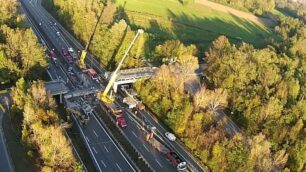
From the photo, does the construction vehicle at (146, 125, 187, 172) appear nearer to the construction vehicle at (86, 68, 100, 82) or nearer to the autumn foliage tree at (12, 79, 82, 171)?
the autumn foliage tree at (12, 79, 82, 171)

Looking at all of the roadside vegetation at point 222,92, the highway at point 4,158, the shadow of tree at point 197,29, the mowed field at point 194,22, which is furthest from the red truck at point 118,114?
the mowed field at point 194,22

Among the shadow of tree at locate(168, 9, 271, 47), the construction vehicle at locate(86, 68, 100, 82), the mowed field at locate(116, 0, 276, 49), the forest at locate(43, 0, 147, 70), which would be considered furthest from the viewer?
the shadow of tree at locate(168, 9, 271, 47)

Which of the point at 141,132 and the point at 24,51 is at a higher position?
the point at 24,51

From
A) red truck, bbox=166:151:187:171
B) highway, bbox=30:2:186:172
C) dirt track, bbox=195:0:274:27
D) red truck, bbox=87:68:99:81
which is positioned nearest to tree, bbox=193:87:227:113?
red truck, bbox=166:151:187:171

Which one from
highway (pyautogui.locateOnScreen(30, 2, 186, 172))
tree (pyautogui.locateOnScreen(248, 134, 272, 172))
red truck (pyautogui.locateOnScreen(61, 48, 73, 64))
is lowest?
highway (pyautogui.locateOnScreen(30, 2, 186, 172))

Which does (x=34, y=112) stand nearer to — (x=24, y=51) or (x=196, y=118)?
(x=24, y=51)

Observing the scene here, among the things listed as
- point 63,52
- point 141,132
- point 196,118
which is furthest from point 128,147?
point 63,52

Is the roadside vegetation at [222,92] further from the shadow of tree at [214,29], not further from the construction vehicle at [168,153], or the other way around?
the construction vehicle at [168,153]
